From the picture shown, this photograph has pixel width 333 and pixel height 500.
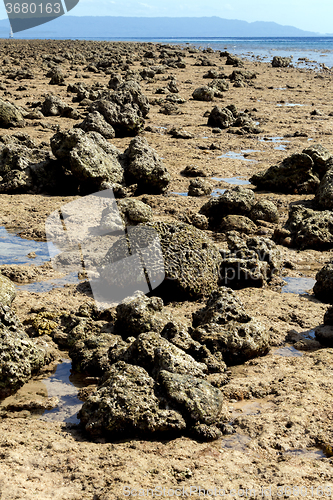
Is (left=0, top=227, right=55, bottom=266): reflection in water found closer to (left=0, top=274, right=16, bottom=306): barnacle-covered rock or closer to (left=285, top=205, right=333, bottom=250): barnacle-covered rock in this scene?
(left=0, top=274, right=16, bottom=306): barnacle-covered rock

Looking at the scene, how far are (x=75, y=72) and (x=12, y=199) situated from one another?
816 inches

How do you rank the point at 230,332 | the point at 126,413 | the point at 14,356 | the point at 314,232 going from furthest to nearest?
the point at 314,232
the point at 230,332
the point at 14,356
the point at 126,413

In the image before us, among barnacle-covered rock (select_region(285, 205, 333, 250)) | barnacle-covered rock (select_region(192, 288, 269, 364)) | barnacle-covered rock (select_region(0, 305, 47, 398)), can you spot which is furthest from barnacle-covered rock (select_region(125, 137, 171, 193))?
barnacle-covered rock (select_region(0, 305, 47, 398))

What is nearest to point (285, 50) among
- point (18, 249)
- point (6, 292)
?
point (18, 249)

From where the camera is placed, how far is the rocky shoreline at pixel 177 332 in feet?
10.9

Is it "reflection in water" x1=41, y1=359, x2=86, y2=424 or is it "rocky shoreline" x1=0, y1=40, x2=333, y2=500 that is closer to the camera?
"rocky shoreline" x1=0, y1=40, x2=333, y2=500

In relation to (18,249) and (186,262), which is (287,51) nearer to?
(18,249)

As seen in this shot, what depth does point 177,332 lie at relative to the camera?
455cm

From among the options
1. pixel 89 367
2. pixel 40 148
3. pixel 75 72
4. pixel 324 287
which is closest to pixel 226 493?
pixel 89 367

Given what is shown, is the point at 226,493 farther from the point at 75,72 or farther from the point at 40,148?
the point at 75,72

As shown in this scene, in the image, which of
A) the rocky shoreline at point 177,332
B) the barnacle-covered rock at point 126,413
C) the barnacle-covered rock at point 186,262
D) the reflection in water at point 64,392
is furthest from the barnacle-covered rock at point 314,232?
the barnacle-covered rock at point 126,413

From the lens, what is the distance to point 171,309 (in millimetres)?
5785

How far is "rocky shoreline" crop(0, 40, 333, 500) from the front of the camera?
3.32m

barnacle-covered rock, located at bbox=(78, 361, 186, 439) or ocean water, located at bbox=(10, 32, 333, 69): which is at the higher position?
ocean water, located at bbox=(10, 32, 333, 69)
